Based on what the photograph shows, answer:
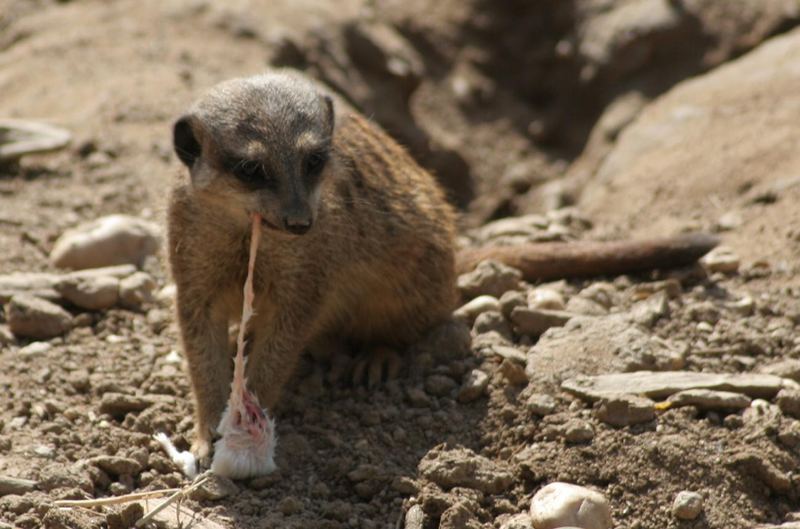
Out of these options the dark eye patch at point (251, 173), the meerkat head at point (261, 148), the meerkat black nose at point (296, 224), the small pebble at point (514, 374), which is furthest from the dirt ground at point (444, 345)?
the meerkat black nose at point (296, 224)

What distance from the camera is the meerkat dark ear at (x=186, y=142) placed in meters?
3.67

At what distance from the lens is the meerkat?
3504mm

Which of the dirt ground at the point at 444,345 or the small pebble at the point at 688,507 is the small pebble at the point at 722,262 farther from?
the small pebble at the point at 688,507

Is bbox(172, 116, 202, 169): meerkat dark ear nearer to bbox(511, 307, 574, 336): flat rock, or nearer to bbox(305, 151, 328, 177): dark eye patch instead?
bbox(305, 151, 328, 177): dark eye patch

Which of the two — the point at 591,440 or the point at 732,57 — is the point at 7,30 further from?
the point at 591,440

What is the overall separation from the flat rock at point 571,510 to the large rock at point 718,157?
1823 mm

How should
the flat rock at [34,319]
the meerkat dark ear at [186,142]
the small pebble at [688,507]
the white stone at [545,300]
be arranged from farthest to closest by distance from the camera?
1. the white stone at [545,300]
2. the flat rock at [34,319]
3. the meerkat dark ear at [186,142]
4. the small pebble at [688,507]

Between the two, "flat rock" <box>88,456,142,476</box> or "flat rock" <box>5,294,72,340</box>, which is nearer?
"flat rock" <box>88,456,142,476</box>

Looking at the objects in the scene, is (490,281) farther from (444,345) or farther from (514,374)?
(514,374)

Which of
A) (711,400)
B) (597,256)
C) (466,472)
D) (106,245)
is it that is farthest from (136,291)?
(711,400)

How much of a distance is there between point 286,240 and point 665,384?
1303 mm

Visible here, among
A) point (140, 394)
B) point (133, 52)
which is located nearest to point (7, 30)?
point (133, 52)

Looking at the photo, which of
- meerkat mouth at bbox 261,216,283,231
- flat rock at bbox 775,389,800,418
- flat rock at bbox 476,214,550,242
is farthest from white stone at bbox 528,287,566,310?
meerkat mouth at bbox 261,216,283,231

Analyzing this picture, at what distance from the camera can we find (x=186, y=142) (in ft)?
12.1
